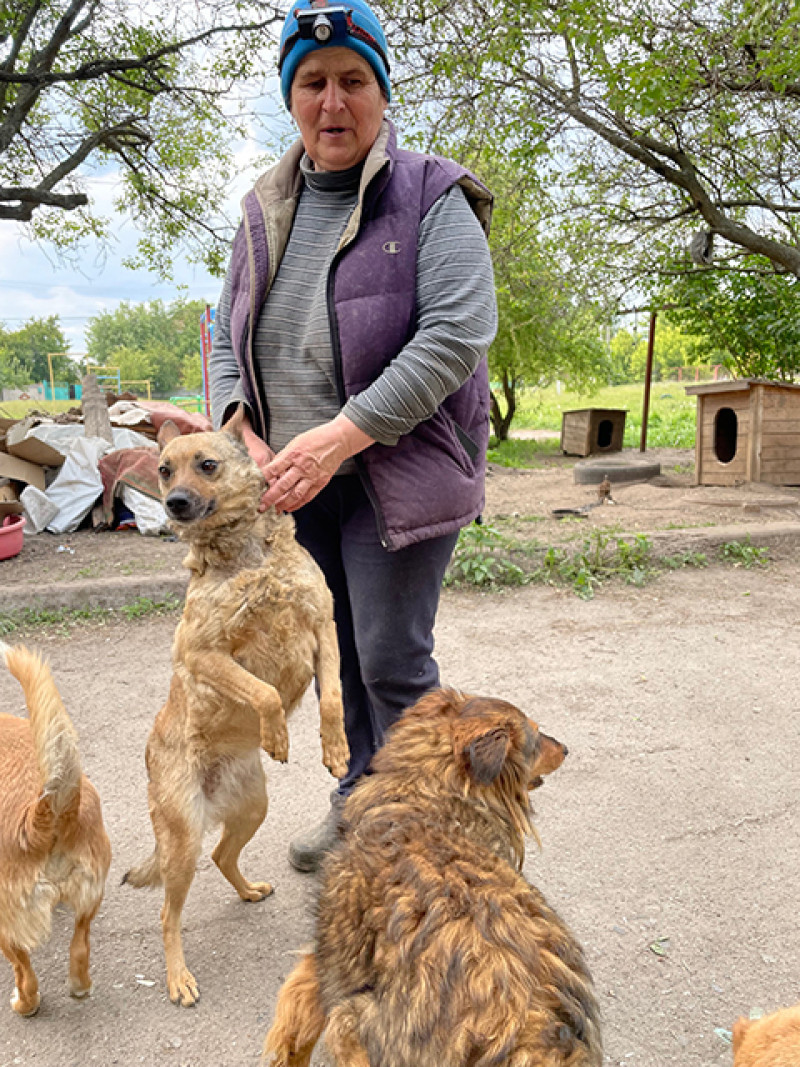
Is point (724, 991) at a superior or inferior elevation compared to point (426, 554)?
inferior

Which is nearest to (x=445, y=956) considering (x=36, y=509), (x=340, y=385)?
(x=340, y=385)

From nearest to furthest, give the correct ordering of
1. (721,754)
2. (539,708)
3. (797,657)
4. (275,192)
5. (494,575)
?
(275,192) → (721,754) → (539,708) → (797,657) → (494,575)

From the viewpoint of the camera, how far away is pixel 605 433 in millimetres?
17562

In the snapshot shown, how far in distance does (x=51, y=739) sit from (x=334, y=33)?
7.12ft

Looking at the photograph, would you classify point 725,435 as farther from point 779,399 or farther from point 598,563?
point 598,563

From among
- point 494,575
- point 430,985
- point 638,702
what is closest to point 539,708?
point 638,702

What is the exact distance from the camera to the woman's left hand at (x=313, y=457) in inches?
87.0

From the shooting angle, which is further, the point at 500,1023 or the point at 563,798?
the point at 563,798

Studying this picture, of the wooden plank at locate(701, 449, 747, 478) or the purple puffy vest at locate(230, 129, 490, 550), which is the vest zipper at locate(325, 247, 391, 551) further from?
the wooden plank at locate(701, 449, 747, 478)

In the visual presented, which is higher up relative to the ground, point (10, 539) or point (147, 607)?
point (10, 539)

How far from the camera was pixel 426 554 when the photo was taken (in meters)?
2.61

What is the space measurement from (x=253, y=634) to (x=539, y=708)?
2.51m

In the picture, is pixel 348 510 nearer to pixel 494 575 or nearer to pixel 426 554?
pixel 426 554

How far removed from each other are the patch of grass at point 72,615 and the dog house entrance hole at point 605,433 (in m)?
13.2
